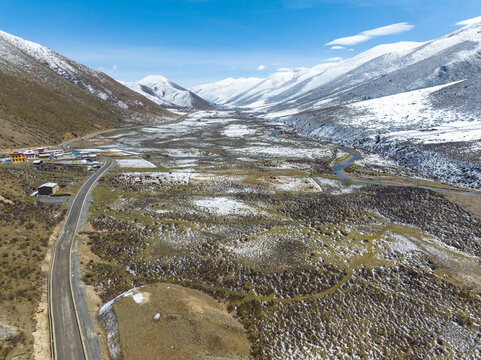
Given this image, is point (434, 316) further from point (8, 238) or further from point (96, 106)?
point (96, 106)

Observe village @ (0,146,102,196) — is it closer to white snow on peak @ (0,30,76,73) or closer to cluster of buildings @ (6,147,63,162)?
cluster of buildings @ (6,147,63,162)

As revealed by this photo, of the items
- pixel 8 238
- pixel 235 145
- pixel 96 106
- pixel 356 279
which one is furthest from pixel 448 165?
pixel 96 106

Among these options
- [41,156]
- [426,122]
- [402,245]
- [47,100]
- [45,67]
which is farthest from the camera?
[45,67]

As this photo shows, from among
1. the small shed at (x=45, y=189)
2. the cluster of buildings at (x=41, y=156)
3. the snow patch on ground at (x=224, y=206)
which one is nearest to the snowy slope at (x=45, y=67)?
the cluster of buildings at (x=41, y=156)

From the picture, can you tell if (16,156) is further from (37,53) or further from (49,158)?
(37,53)

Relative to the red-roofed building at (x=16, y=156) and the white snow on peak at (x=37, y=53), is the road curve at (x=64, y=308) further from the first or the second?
the white snow on peak at (x=37, y=53)

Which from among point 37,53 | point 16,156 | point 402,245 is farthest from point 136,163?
point 37,53

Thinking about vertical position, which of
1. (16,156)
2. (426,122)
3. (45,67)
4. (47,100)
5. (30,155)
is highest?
(45,67)
